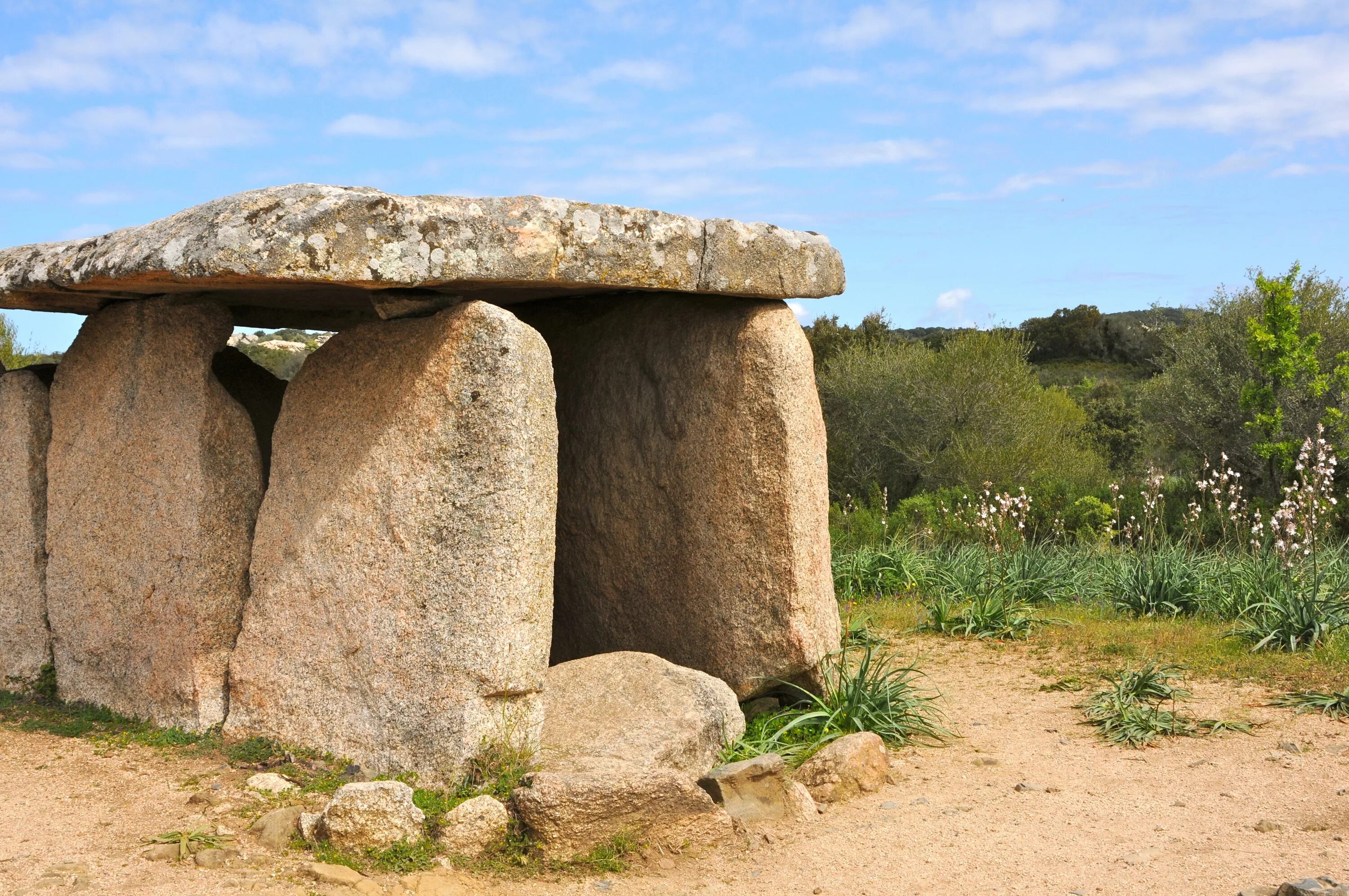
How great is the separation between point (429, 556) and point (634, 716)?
52.9 inches

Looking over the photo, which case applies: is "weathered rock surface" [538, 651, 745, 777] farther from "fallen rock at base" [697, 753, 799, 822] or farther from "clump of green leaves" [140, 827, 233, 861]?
"clump of green leaves" [140, 827, 233, 861]

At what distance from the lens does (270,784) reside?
17.7 feet

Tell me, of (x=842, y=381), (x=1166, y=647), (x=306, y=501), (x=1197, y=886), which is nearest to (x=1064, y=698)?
(x=1166, y=647)

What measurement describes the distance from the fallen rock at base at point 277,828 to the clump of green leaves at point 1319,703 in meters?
5.71

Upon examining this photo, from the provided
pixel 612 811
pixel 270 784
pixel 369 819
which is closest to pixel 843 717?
pixel 612 811

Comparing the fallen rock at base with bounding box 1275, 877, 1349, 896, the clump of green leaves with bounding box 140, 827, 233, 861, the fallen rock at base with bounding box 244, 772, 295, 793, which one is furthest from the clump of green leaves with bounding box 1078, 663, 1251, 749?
the clump of green leaves with bounding box 140, 827, 233, 861

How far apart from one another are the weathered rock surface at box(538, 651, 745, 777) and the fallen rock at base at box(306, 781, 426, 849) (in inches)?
31.2

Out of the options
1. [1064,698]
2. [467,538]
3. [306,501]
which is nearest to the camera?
[467,538]

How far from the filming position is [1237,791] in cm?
598

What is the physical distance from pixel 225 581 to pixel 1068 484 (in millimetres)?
14393

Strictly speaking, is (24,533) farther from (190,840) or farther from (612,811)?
(612,811)

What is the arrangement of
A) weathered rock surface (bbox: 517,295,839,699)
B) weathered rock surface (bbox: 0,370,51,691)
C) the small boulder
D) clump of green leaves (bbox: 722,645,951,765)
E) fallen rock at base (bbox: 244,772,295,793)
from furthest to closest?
weathered rock surface (bbox: 0,370,51,691)
weathered rock surface (bbox: 517,295,839,699)
clump of green leaves (bbox: 722,645,951,765)
fallen rock at base (bbox: 244,772,295,793)
the small boulder

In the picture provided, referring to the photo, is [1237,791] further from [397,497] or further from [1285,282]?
[1285,282]

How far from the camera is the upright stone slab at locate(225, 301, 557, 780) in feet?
17.8
